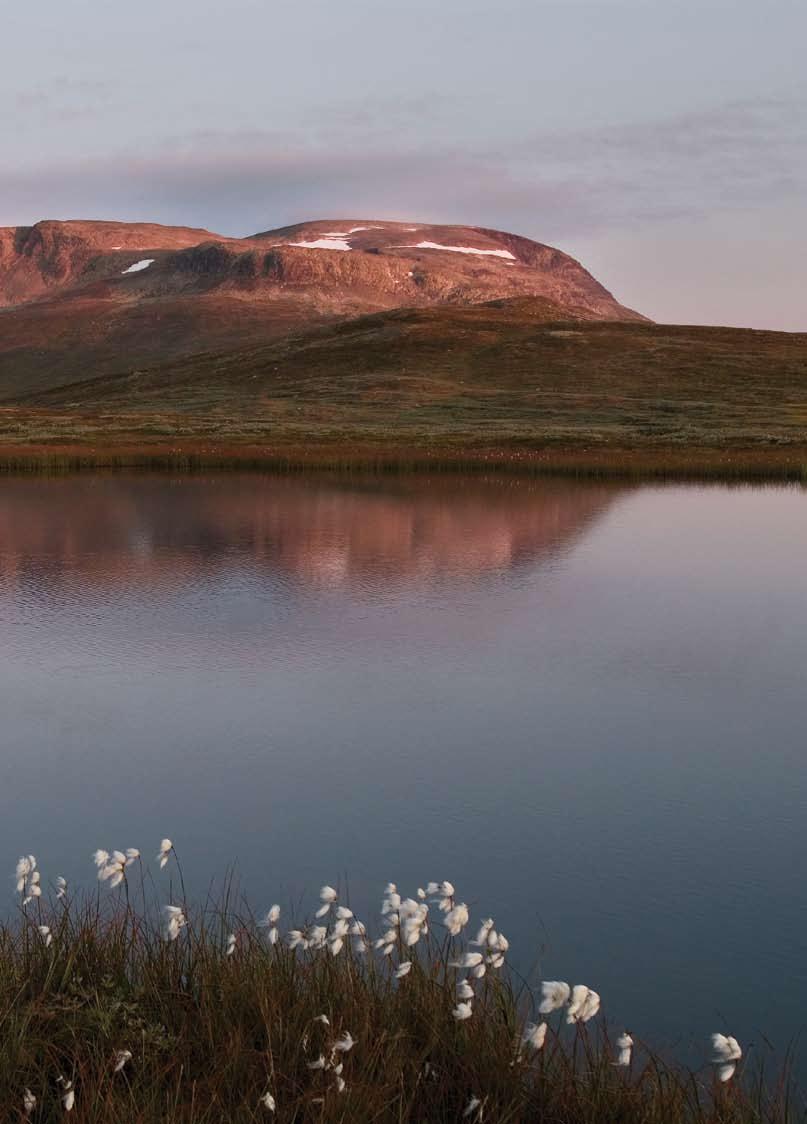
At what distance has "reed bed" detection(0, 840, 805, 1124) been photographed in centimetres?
547

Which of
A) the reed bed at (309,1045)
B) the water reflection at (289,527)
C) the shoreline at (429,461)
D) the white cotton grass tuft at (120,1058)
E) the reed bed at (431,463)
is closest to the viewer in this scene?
the white cotton grass tuft at (120,1058)

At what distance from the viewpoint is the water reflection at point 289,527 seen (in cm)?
2545

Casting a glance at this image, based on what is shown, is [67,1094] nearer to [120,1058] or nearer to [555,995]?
[120,1058]

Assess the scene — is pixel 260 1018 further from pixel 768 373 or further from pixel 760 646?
pixel 768 373

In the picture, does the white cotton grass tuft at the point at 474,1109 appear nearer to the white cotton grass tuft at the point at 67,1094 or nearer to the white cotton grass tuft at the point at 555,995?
the white cotton grass tuft at the point at 555,995

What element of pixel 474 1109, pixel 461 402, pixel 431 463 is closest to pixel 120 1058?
pixel 474 1109

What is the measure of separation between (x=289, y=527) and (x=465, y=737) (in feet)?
63.0

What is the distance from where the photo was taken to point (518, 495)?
42.6m

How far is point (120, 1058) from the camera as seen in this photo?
5590mm

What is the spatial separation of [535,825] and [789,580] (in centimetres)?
1604

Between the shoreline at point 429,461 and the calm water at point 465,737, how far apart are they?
25.1 metres

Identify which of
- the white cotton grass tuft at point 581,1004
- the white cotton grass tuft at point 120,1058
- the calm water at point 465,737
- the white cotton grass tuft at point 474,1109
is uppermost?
the white cotton grass tuft at point 581,1004

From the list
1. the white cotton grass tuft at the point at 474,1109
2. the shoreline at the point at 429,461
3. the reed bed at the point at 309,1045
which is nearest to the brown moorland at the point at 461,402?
the shoreline at the point at 429,461

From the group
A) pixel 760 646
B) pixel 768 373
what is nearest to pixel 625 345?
pixel 768 373
